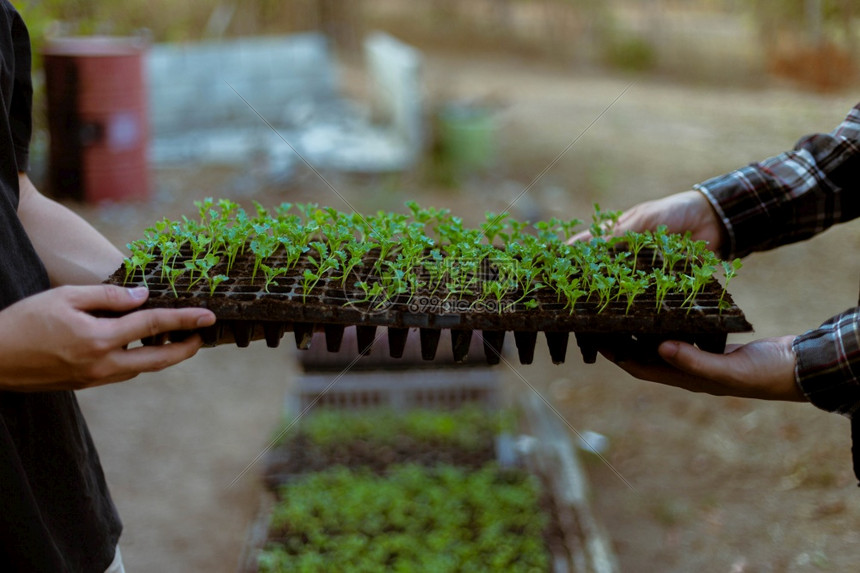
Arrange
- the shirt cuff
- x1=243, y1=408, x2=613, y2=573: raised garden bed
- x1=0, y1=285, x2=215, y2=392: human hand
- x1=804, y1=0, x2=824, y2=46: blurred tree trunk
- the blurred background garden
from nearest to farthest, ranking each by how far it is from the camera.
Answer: x1=0, y1=285, x2=215, y2=392: human hand → the shirt cuff → x1=243, y1=408, x2=613, y2=573: raised garden bed → the blurred background garden → x1=804, y1=0, x2=824, y2=46: blurred tree trunk

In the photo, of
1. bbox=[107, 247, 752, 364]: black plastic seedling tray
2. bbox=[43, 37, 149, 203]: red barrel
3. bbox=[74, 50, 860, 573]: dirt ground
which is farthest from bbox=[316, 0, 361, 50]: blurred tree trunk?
bbox=[107, 247, 752, 364]: black plastic seedling tray

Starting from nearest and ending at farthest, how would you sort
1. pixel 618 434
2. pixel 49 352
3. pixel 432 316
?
pixel 49 352 < pixel 432 316 < pixel 618 434

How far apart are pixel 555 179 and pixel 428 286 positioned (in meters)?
5.28

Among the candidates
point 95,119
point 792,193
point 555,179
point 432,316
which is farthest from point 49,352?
point 555,179

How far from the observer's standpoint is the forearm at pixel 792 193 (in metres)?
1.58

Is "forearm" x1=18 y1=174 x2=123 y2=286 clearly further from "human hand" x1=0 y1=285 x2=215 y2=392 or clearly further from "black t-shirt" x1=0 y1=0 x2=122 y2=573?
"human hand" x1=0 y1=285 x2=215 y2=392

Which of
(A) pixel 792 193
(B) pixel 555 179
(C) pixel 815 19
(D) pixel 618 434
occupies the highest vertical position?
(C) pixel 815 19

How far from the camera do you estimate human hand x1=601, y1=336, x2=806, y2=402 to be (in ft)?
4.36

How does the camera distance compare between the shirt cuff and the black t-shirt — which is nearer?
the black t-shirt

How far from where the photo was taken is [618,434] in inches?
138

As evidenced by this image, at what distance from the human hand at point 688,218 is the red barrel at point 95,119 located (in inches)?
193

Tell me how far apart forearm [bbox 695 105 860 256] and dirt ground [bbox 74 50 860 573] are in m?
1.27

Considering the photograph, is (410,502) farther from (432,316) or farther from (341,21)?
(341,21)

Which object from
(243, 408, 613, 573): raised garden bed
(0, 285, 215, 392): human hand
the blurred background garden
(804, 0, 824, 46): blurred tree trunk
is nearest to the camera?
(0, 285, 215, 392): human hand
